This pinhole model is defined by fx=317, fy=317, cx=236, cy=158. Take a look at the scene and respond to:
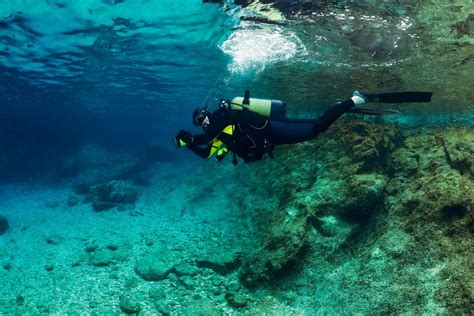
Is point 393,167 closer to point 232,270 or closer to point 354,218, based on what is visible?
point 354,218

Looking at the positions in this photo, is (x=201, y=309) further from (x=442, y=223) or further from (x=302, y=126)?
(x=442, y=223)

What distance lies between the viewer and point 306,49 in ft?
45.3

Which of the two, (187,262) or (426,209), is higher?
(426,209)

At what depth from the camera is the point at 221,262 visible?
31.3 feet

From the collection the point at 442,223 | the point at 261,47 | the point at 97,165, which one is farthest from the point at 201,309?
the point at 97,165

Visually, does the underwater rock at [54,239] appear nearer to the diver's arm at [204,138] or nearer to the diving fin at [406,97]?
the diver's arm at [204,138]

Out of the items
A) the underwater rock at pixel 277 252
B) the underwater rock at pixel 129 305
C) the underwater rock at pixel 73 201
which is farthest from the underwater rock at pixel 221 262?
the underwater rock at pixel 73 201

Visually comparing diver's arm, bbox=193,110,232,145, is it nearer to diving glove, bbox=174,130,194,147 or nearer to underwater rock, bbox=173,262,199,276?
diving glove, bbox=174,130,194,147

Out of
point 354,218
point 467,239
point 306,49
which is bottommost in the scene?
point 354,218

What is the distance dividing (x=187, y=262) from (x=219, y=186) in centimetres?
819

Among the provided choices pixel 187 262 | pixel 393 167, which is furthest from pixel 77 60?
pixel 393 167

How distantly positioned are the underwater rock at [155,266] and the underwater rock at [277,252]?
7.67ft

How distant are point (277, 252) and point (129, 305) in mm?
4061

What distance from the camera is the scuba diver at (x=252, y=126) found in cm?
660
